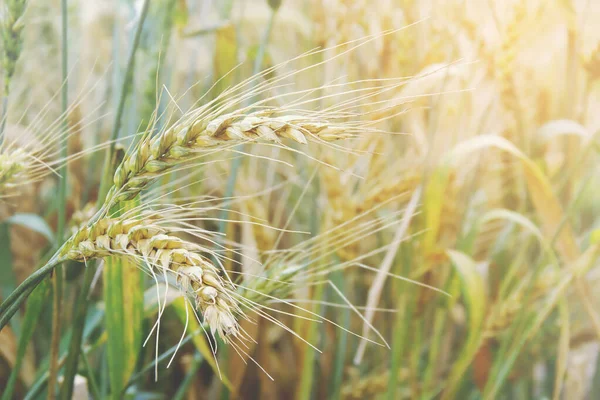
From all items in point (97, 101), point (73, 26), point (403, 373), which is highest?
point (73, 26)

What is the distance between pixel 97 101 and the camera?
2.70ft

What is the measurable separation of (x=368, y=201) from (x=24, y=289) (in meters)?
0.37

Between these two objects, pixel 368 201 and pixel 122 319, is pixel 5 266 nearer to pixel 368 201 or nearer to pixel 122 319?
pixel 122 319

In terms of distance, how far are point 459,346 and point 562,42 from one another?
0.43m

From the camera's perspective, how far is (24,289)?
13.6 inches

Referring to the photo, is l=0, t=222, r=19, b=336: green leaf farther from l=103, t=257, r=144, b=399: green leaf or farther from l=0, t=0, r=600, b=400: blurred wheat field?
l=103, t=257, r=144, b=399: green leaf

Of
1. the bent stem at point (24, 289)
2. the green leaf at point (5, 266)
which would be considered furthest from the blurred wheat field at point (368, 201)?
the bent stem at point (24, 289)

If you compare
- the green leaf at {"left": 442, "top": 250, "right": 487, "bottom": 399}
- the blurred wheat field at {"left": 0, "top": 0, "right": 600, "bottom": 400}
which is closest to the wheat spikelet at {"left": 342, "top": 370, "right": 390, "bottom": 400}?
the blurred wheat field at {"left": 0, "top": 0, "right": 600, "bottom": 400}

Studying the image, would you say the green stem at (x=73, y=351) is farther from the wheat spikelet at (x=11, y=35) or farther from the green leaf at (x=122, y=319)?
the wheat spikelet at (x=11, y=35)

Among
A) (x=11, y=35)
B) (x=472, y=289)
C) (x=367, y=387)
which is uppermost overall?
(x=11, y=35)

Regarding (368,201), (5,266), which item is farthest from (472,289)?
(5,266)

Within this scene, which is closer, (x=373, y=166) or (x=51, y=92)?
(x=373, y=166)

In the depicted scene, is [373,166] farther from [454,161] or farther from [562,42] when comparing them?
[562,42]

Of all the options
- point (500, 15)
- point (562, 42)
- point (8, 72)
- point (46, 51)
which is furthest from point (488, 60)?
point (46, 51)
